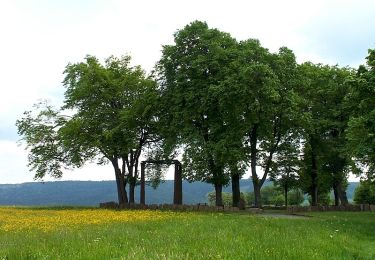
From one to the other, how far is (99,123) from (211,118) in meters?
17.0

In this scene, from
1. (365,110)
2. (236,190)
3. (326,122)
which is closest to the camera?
(365,110)

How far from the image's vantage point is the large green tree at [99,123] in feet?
195

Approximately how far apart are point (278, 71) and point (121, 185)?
89.7 ft

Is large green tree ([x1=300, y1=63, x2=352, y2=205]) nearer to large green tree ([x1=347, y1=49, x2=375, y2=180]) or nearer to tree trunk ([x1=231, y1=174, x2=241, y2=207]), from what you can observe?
tree trunk ([x1=231, y1=174, x2=241, y2=207])

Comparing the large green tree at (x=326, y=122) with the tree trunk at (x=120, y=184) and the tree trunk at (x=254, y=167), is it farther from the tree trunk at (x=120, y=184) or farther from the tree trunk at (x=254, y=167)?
the tree trunk at (x=120, y=184)

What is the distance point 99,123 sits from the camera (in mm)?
62344

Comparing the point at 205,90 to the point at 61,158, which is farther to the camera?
the point at 61,158

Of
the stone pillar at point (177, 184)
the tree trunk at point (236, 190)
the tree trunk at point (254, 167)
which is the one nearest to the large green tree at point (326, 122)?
the tree trunk at point (254, 167)

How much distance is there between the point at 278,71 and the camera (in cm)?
5172

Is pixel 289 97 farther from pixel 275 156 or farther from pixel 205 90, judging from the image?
pixel 275 156

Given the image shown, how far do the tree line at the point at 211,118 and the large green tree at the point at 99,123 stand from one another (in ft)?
0.46

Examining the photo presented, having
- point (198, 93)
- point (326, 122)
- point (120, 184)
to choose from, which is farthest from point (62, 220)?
point (326, 122)

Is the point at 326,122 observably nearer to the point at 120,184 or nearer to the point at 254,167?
the point at 254,167

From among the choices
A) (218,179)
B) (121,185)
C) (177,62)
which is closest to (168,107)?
(177,62)
